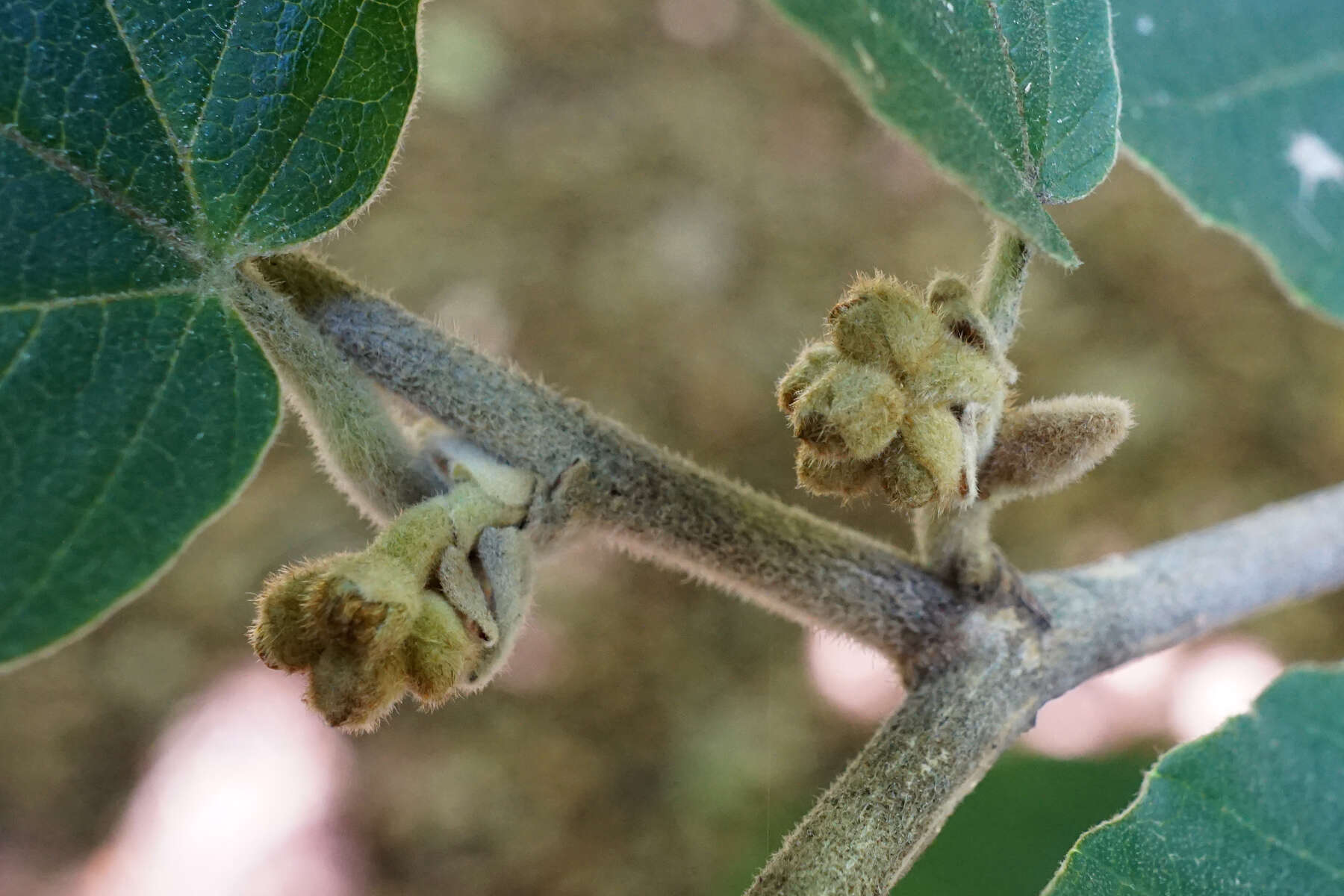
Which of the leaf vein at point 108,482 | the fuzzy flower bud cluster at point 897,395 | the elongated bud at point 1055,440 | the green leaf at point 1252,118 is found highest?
the green leaf at point 1252,118

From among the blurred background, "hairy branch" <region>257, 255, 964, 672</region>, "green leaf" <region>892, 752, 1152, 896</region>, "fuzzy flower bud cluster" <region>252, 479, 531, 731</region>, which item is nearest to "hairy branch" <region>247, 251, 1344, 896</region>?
"hairy branch" <region>257, 255, 964, 672</region>

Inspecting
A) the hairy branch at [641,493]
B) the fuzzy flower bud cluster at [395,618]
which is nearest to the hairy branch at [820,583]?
the hairy branch at [641,493]

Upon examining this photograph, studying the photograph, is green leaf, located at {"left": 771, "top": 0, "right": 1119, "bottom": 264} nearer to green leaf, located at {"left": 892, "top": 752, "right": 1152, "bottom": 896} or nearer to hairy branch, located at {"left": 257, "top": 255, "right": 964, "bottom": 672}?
hairy branch, located at {"left": 257, "top": 255, "right": 964, "bottom": 672}

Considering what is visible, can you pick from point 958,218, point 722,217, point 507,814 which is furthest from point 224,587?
point 958,218

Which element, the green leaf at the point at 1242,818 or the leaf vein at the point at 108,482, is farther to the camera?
the green leaf at the point at 1242,818

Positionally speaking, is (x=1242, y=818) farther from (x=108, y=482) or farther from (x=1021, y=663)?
(x=108, y=482)

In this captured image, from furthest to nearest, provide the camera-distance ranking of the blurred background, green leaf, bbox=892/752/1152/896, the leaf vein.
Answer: the blurred background → green leaf, bbox=892/752/1152/896 → the leaf vein

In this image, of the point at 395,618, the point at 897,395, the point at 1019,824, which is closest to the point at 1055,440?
the point at 897,395

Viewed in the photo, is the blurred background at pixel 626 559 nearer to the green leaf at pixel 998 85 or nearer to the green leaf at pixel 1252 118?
the green leaf at pixel 1252 118
